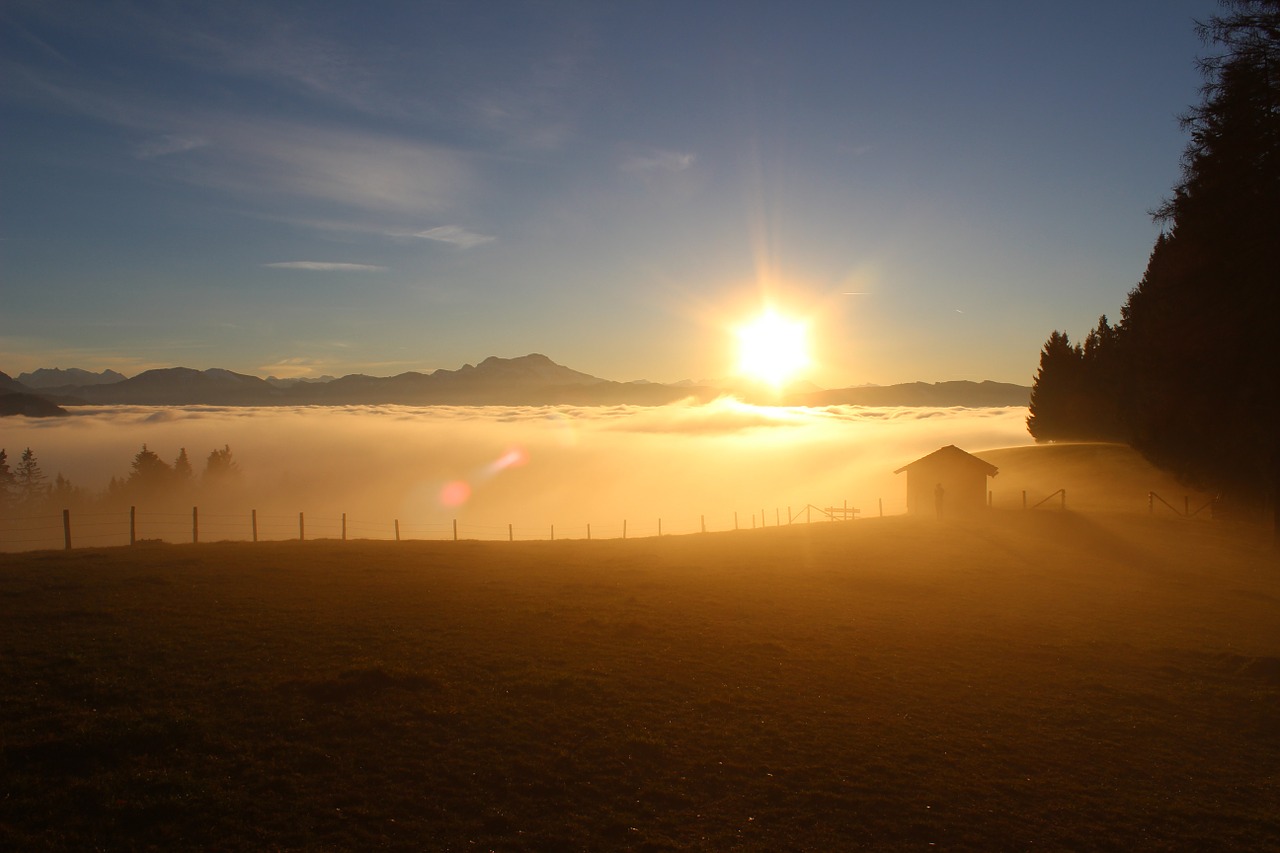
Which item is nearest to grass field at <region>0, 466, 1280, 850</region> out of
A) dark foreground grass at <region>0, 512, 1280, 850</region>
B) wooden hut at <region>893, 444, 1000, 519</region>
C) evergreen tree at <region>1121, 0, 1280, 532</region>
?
dark foreground grass at <region>0, 512, 1280, 850</region>

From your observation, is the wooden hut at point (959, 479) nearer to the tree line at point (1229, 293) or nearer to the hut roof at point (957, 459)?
the hut roof at point (957, 459)

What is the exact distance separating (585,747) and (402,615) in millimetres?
8774

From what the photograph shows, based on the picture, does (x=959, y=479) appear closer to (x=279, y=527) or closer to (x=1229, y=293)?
(x=1229, y=293)

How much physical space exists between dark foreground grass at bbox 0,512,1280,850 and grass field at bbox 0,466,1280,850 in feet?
0.22

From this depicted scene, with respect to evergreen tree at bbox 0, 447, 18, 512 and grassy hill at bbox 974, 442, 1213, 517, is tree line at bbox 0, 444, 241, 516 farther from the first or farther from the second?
grassy hill at bbox 974, 442, 1213, 517

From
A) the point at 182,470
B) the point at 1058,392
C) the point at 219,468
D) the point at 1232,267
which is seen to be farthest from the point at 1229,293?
the point at 219,468

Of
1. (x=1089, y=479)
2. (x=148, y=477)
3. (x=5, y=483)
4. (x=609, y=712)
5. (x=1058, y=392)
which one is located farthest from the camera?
(x=148, y=477)

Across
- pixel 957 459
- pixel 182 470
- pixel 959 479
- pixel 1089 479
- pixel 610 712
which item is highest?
pixel 957 459

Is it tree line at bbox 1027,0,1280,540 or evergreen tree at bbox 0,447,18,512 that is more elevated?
tree line at bbox 1027,0,1280,540

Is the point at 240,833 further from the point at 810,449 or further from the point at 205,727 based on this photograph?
the point at 810,449

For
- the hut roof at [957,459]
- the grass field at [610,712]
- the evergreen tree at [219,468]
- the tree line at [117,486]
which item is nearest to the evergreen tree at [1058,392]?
the hut roof at [957,459]

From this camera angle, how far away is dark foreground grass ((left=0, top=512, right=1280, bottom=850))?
386 inches

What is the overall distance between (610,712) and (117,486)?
159 meters

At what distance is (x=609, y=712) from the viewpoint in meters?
13.4
